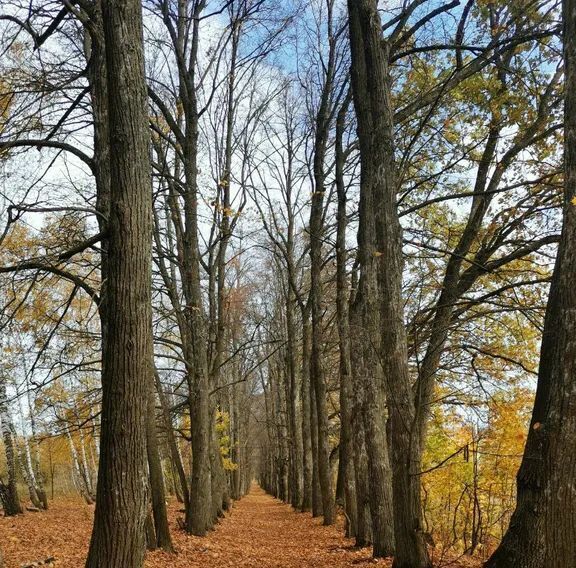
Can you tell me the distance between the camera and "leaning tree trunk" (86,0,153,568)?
373 centimetres

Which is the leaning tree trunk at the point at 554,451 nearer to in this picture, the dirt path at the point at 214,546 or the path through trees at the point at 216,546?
the dirt path at the point at 214,546

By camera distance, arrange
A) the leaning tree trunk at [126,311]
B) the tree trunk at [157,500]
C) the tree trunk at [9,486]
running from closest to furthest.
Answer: the leaning tree trunk at [126,311] → the tree trunk at [157,500] → the tree trunk at [9,486]

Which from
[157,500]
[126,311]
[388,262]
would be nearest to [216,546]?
[157,500]

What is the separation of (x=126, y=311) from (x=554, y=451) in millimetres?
3355

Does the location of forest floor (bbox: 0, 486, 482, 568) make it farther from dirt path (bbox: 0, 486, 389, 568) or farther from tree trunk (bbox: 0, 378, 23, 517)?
tree trunk (bbox: 0, 378, 23, 517)

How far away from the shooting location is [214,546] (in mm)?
10148

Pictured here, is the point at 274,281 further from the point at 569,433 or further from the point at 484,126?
the point at 569,433

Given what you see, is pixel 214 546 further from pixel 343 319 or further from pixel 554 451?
pixel 554 451

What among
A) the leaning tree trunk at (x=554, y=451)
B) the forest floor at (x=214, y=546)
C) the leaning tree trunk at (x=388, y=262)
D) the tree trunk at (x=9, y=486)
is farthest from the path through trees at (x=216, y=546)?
the leaning tree trunk at (x=554, y=451)

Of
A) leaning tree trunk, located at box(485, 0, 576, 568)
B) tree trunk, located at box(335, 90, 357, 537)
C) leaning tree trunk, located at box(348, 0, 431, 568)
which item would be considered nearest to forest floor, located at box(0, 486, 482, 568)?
tree trunk, located at box(335, 90, 357, 537)

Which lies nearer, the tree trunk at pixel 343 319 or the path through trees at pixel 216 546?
the path through trees at pixel 216 546

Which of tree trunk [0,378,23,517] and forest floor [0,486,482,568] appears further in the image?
tree trunk [0,378,23,517]

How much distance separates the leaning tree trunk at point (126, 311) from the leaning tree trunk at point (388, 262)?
290cm

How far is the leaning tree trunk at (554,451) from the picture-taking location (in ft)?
11.9
